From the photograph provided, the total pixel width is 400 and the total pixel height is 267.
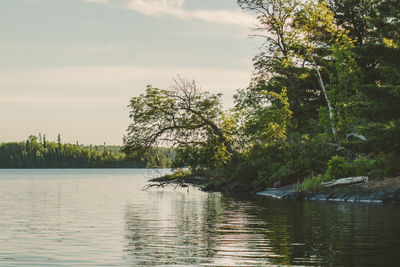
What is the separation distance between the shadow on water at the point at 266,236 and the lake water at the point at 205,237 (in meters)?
0.02

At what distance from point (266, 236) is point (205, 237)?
2041 mm

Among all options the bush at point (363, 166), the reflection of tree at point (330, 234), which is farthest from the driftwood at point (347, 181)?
the reflection of tree at point (330, 234)

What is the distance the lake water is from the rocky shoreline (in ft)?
12.1

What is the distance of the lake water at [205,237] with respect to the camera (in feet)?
46.7

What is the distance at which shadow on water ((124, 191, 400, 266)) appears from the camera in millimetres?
14250

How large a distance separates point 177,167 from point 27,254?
1470 inches

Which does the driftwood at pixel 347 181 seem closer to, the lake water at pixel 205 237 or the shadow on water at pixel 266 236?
the shadow on water at pixel 266 236

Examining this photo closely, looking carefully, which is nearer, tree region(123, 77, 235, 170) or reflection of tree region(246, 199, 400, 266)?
reflection of tree region(246, 199, 400, 266)

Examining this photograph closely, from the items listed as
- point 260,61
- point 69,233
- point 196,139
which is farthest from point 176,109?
point 69,233

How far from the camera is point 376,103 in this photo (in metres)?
25.2

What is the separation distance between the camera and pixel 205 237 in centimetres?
1844

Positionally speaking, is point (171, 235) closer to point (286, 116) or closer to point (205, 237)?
point (205, 237)

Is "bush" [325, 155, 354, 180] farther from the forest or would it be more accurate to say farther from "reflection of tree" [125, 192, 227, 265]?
"reflection of tree" [125, 192, 227, 265]

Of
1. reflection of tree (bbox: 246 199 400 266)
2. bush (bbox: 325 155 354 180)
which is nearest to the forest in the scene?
bush (bbox: 325 155 354 180)
